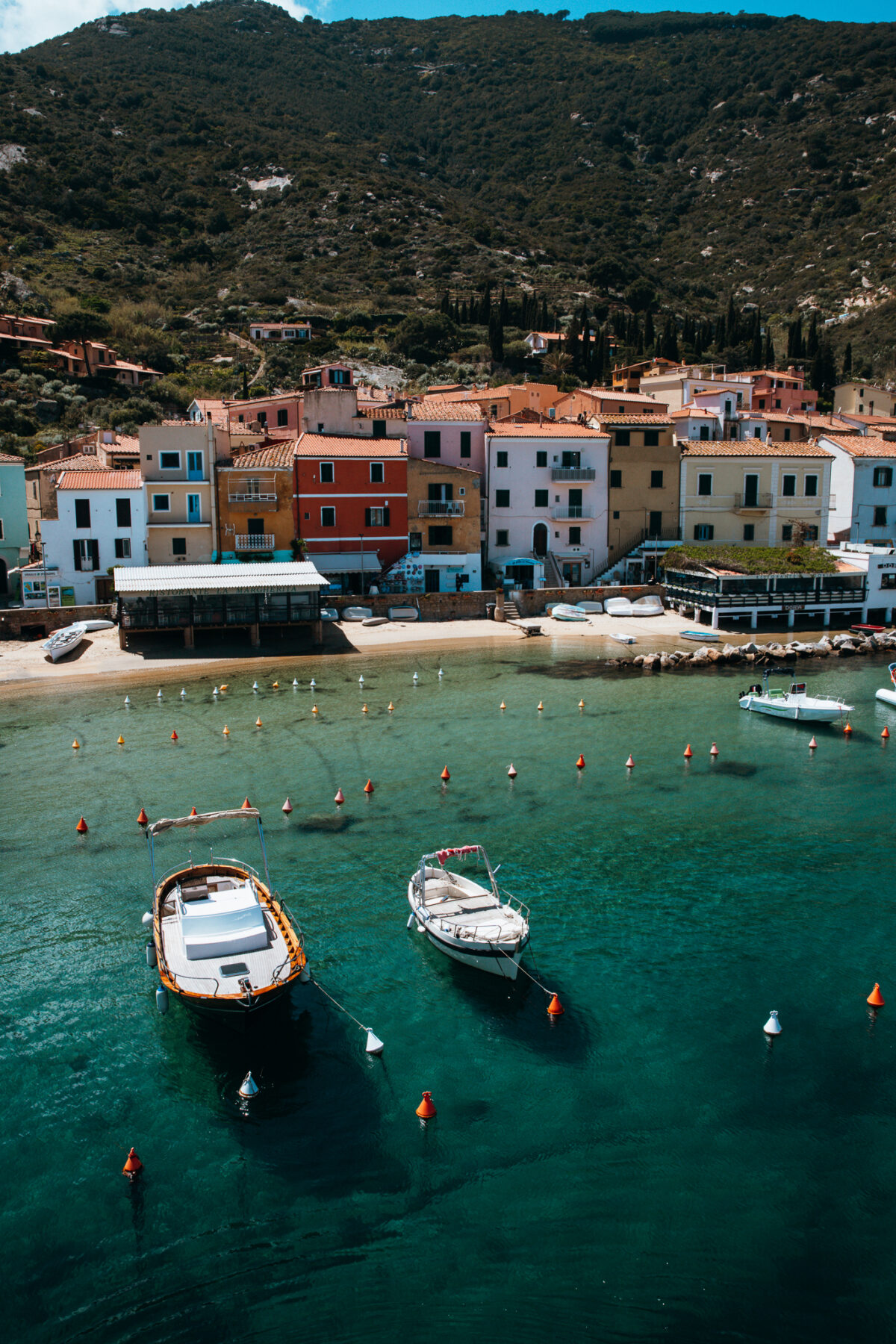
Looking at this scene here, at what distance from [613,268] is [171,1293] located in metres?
163

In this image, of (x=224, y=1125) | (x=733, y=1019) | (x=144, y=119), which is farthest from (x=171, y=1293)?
(x=144, y=119)

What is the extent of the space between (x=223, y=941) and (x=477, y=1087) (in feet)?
19.0

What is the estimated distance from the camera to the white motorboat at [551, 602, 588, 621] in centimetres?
5766

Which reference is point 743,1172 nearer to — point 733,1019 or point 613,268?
point 733,1019

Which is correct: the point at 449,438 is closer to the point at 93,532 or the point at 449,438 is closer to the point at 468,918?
the point at 93,532

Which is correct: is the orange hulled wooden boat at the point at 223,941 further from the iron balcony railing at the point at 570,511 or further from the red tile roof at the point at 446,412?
the red tile roof at the point at 446,412

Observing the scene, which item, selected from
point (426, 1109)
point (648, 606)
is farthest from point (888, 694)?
point (426, 1109)

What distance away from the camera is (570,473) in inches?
2491

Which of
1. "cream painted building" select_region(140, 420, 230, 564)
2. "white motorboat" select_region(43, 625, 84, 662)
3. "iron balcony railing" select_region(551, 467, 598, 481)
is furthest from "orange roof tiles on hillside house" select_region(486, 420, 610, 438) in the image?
"white motorboat" select_region(43, 625, 84, 662)

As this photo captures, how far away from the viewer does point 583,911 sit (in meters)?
22.0

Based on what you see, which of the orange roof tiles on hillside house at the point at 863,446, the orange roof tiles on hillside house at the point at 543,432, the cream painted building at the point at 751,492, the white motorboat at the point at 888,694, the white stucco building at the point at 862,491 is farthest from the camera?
the white stucco building at the point at 862,491

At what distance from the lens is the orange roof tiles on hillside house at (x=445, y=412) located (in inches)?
2482

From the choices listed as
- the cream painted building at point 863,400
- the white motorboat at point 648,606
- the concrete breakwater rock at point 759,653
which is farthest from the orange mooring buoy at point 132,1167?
the cream painted building at point 863,400

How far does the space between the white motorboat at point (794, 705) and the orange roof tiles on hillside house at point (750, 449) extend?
28.8 meters
